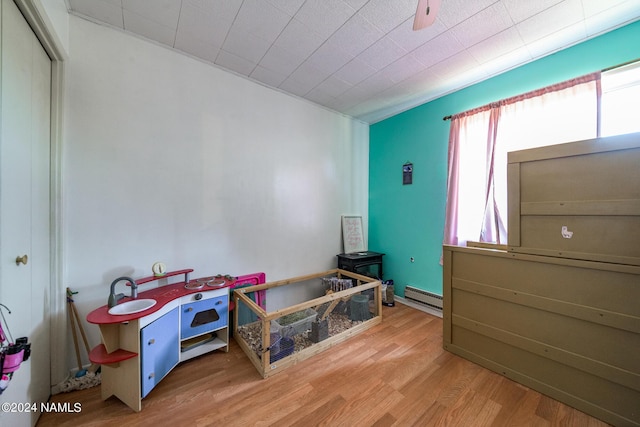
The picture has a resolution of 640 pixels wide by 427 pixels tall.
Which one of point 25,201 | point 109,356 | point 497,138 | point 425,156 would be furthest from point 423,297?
point 25,201

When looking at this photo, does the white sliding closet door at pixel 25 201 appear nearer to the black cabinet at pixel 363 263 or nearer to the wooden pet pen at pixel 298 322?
the wooden pet pen at pixel 298 322

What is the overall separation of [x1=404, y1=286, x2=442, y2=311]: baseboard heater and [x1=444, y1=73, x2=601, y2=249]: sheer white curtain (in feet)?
2.38

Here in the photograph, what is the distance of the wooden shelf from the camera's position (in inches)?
53.1

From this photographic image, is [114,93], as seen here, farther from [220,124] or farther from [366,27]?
[366,27]

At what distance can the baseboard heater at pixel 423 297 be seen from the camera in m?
2.73

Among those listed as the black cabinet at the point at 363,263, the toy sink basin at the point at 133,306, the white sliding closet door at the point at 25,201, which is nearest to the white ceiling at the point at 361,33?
the white sliding closet door at the point at 25,201

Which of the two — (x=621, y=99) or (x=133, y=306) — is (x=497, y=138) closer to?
Result: (x=621, y=99)

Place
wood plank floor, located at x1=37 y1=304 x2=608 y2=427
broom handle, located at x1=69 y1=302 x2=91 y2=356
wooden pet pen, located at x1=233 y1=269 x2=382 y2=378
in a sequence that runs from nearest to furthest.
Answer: wood plank floor, located at x1=37 y1=304 x2=608 y2=427
broom handle, located at x1=69 y1=302 x2=91 y2=356
wooden pet pen, located at x1=233 y1=269 x2=382 y2=378

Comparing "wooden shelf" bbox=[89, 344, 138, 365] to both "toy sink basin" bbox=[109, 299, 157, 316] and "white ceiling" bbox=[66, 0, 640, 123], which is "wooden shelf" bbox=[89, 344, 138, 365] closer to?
"toy sink basin" bbox=[109, 299, 157, 316]

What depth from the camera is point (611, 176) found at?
1343 mm

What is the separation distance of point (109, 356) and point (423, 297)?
309 centimetres

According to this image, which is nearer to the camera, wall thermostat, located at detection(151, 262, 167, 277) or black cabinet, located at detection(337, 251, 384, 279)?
wall thermostat, located at detection(151, 262, 167, 277)

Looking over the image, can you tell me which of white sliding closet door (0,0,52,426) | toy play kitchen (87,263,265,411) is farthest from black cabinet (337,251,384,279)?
white sliding closet door (0,0,52,426)

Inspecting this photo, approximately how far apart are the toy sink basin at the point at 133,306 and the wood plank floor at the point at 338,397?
60 cm
